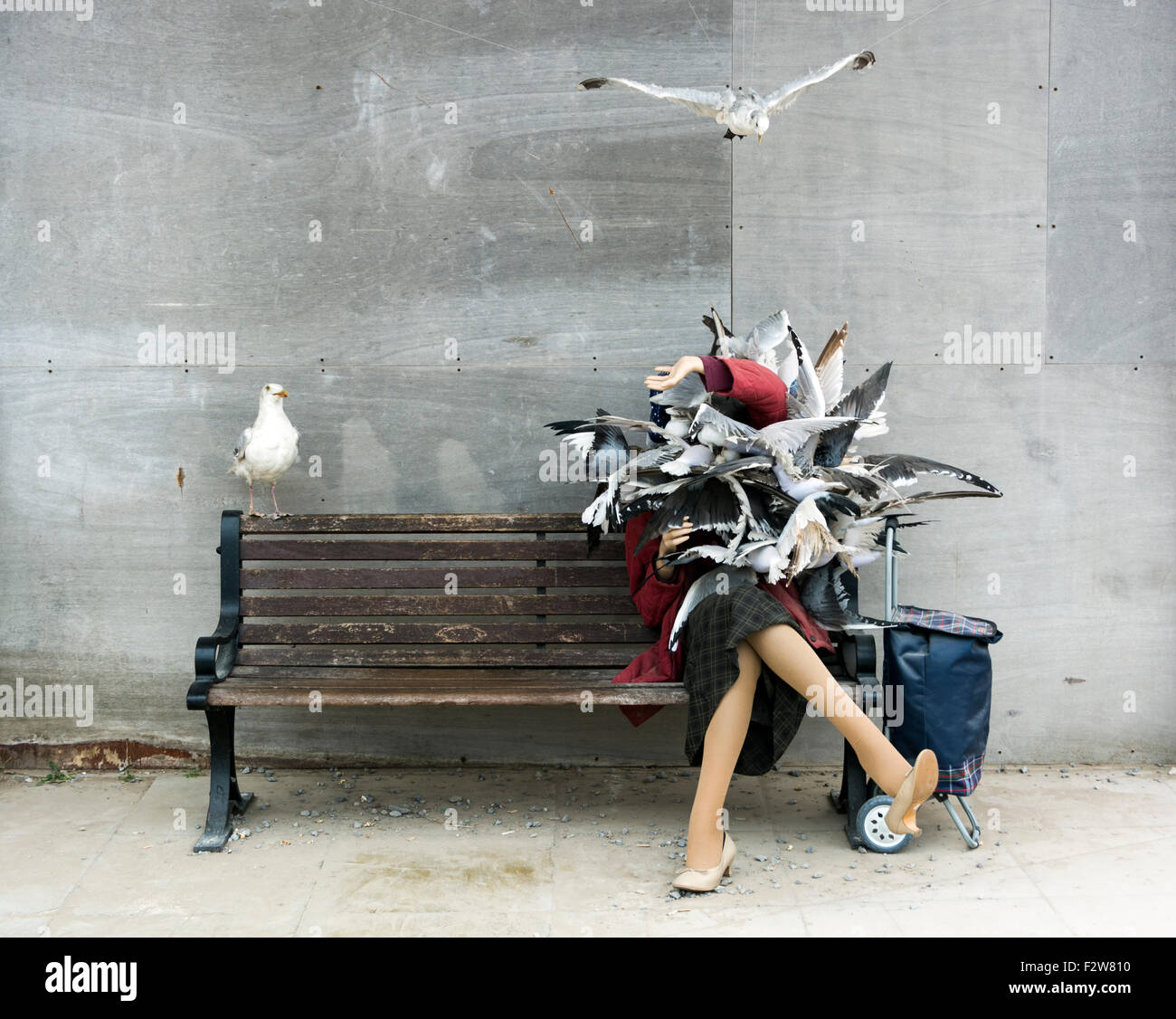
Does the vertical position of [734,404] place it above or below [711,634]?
above

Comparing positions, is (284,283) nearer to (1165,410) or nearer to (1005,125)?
(1005,125)

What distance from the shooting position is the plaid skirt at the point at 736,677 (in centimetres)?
316

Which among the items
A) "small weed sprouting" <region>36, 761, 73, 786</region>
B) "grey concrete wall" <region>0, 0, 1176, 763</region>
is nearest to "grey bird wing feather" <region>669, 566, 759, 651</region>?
"grey concrete wall" <region>0, 0, 1176, 763</region>

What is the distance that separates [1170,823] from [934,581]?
3.55 ft

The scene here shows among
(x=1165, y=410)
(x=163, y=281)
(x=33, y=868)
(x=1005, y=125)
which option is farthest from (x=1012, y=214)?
(x=33, y=868)

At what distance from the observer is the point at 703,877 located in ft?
10.2

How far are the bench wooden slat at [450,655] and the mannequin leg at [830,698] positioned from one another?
Result: 2.32 feet

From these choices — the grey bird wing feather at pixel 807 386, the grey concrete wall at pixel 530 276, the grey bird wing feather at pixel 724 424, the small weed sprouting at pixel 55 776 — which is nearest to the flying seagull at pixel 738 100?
the grey concrete wall at pixel 530 276

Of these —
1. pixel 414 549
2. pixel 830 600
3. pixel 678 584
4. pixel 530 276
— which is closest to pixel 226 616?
pixel 414 549

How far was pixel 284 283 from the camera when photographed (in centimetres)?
407

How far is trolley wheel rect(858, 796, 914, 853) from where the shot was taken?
337cm

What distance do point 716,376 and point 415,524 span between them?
118 cm

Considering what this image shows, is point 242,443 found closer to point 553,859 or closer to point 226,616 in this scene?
point 226,616

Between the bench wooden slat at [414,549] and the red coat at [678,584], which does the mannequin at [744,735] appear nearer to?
the red coat at [678,584]
